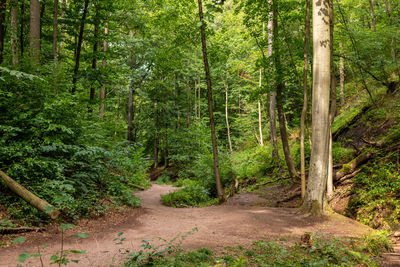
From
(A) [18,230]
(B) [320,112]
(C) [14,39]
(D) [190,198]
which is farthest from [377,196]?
(C) [14,39]

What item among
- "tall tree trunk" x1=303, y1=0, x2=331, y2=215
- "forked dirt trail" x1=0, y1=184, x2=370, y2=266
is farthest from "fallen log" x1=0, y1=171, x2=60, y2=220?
"tall tree trunk" x1=303, y1=0, x2=331, y2=215

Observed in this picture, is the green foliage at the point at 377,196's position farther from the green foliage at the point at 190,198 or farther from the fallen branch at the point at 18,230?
the fallen branch at the point at 18,230

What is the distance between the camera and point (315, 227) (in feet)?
19.1

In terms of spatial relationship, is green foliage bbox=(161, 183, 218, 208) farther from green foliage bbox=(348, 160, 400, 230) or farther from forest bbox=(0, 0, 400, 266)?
green foliage bbox=(348, 160, 400, 230)

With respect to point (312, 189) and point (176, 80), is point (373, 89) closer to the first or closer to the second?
point (312, 189)

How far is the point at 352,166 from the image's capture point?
313 inches

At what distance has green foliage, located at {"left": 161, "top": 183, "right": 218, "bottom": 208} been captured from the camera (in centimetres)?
1172

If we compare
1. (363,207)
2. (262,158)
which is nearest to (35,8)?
(363,207)

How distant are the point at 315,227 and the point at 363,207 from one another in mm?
1889

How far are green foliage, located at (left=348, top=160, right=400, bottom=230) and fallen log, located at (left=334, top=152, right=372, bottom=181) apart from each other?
33 cm

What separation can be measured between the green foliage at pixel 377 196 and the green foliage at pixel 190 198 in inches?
249

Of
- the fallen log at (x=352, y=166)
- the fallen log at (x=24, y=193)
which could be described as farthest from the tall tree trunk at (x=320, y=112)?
the fallen log at (x=24, y=193)

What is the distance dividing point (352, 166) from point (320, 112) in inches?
110

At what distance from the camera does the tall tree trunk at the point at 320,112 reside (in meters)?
6.65
